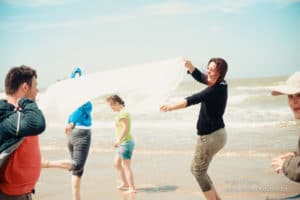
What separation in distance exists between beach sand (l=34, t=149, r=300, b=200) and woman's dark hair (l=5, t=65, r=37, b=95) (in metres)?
3.43

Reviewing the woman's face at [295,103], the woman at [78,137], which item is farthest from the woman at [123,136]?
the woman's face at [295,103]

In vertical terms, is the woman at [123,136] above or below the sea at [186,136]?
above

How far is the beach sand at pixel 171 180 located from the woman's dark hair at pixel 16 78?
343 cm

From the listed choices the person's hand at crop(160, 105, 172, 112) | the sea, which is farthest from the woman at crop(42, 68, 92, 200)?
the person's hand at crop(160, 105, 172, 112)

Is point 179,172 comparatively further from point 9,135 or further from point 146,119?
point 146,119

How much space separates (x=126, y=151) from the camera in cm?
626

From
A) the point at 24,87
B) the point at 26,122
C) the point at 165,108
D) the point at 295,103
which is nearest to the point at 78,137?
the point at 165,108

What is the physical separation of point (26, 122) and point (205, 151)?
8.34 ft

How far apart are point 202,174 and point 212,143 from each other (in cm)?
38

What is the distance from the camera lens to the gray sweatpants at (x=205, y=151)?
4.80 metres

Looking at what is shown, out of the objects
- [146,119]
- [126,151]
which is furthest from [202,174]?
[146,119]

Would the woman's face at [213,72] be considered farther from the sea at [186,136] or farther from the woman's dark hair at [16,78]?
the woman's dark hair at [16,78]

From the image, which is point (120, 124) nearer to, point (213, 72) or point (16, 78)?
point (213, 72)

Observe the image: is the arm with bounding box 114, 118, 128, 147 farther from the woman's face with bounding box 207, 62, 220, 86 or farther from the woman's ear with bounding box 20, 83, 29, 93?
the woman's ear with bounding box 20, 83, 29, 93
